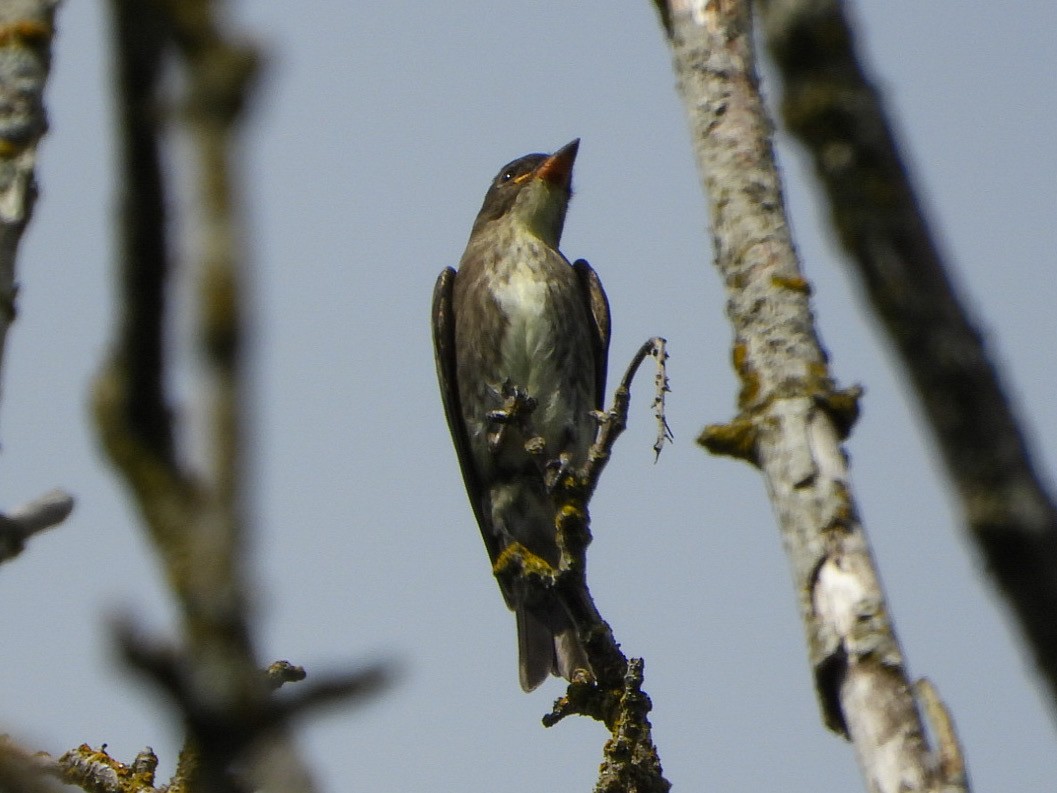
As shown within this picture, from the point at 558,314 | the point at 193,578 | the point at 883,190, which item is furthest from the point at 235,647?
the point at 558,314

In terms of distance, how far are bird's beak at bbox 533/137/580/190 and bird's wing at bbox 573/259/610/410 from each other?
0.74m

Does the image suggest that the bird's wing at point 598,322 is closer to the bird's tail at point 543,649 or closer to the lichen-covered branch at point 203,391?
the bird's tail at point 543,649

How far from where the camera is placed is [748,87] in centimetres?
396

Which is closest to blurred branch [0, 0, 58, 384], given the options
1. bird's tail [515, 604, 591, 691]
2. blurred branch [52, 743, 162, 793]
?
blurred branch [52, 743, 162, 793]

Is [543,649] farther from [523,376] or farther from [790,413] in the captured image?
[790,413]

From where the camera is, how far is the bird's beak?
9.50 meters

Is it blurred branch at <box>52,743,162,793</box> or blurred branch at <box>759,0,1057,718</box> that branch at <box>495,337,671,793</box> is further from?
blurred branch at <box>759,0,1057,718</box>

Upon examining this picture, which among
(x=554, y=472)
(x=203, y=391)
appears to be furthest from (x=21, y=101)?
(x=554, y=472)

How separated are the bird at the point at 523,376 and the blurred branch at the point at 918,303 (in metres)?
5.96

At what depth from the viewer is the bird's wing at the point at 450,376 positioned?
28.9 feet

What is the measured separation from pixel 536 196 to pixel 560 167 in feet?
1.00

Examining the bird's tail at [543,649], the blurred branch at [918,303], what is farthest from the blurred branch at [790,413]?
the bird's tail at [543,649]

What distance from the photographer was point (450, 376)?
354 inches

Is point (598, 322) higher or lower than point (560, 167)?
lower
